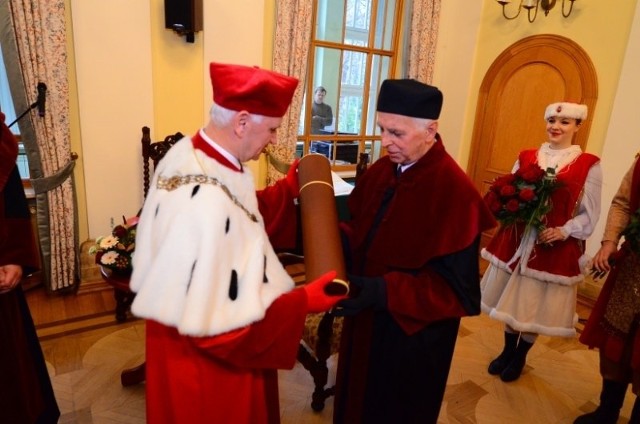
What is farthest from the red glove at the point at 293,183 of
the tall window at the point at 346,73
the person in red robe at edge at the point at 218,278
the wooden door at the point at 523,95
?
the wooden door at the point at 523,95

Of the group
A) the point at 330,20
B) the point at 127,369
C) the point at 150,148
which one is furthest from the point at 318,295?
the point at 330,20

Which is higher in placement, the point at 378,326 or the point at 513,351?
the point at 378,326

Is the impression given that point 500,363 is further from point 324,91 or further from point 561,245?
point 324,91

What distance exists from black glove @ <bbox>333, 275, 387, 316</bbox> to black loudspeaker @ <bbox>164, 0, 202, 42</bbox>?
2.84 metres

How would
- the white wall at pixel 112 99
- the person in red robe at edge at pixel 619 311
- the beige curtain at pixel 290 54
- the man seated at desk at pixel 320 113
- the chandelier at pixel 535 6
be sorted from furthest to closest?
the man seated at desk at pixel 320 113 < the chandelier at pixel 535 6 < the beige curtain at pixel 290 54 < the white wall at pixel 112 99 < the person in red robe at edge at pixel 619 311

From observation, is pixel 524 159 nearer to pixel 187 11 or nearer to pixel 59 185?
pixel 187 11

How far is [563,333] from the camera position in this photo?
101 inches

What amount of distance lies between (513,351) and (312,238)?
7.34 feet

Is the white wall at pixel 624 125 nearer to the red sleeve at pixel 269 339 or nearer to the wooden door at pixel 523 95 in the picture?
the wooden door at pixel 523 95

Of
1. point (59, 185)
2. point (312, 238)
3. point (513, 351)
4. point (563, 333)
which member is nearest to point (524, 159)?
point (563, 333)

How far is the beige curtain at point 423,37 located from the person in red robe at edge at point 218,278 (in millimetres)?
4166

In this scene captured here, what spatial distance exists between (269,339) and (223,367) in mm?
226

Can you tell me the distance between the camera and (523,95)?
14.8 ft

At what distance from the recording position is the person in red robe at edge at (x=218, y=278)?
98 centimetres
